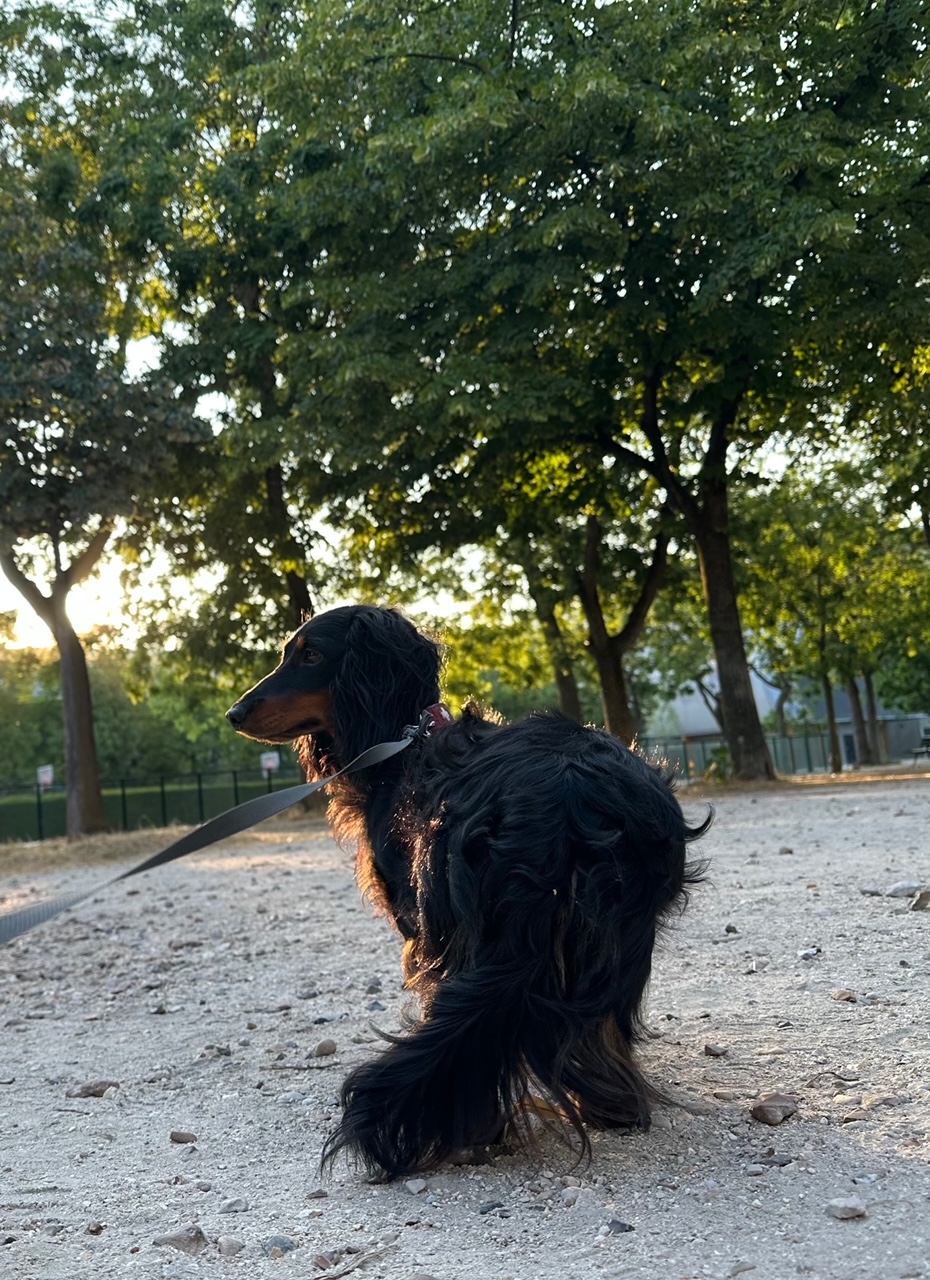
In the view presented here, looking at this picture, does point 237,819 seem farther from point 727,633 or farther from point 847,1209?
point 727,633

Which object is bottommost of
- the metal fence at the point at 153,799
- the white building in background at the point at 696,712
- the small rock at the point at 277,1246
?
the small rock at the point at 277,1246

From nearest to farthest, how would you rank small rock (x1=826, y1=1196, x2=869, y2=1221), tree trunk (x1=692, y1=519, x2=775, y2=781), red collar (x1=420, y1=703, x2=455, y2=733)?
1. small rock (x1=826, y1=1196, x2=869, y2=1221)
2. red collar (x1=420, y1=703, x2=455, y2=733)
3. tree trunk (x1=692, y1=519, x2=775, y2=781)

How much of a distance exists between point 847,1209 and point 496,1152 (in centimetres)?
102

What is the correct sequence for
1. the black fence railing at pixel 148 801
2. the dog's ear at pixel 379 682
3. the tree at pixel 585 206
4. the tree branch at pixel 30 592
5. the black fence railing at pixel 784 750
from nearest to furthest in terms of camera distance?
the dog's ear at pixel 379 682
the tree at pixel 585 206
the tree branch at pixel 30 592
the black fence railing at pixel 148 801
the black fence railing at pixel 784 750

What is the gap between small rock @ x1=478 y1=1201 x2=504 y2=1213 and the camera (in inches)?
132

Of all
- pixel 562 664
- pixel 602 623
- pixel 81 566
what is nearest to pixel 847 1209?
pixel 81 566

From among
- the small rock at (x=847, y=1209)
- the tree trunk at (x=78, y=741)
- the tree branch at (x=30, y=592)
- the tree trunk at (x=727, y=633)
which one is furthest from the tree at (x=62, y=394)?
the small rock at (x=847, y=1209)

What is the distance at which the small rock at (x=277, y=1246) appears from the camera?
320 centimetres

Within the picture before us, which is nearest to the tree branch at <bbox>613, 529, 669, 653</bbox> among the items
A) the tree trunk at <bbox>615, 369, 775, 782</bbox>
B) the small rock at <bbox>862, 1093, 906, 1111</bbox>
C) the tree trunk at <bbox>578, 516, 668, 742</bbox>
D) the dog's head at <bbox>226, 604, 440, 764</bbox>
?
the tree trunk at <bbox>578, 516, 668, 742</bbox>

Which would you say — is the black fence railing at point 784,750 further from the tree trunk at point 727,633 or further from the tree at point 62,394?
the tree at point 62,394

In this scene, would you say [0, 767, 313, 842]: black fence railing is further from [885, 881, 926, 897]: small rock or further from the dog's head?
the dog's head

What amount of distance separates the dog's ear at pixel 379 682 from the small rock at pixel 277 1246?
1.85 m

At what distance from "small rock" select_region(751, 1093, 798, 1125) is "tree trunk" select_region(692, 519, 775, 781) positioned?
16832 mm

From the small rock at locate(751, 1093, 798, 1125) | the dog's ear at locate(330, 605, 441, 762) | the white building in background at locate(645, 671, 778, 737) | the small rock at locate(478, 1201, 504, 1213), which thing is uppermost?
the white building in background at locate(645, 671, 778, 737)
